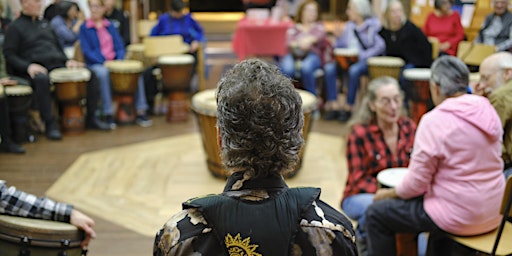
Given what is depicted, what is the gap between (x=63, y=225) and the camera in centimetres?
208

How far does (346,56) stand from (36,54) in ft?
10.3

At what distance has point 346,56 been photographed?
6711mm

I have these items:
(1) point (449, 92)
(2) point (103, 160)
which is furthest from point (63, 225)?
(2) point (103, 160)

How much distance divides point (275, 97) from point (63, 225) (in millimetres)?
1046

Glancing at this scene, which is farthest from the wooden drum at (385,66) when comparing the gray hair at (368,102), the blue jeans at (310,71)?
the gray hair at (368,102)

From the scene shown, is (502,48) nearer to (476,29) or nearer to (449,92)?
(476,29)

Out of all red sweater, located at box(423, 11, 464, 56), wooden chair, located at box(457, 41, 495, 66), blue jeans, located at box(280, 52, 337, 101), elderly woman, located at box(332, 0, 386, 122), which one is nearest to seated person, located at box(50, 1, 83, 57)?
blue jeans, located at box(280, 52, 337, 101)

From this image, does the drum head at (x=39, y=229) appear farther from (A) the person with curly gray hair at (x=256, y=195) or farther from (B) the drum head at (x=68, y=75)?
(B) the drum head at (x=68, y=75)

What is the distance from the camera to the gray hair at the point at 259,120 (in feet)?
4.50

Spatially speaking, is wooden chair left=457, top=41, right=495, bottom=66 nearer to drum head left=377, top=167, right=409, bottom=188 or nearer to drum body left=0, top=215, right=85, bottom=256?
drum head left=377, top=167, right=409, bottom=188

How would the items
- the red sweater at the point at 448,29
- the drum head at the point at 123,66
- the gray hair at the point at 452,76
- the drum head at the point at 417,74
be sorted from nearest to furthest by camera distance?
the gray hair at the point at 452,76 → the drum head at the point at 417,74 → the red sweater at the point at 448,29 → the drum head at the point at 123,66

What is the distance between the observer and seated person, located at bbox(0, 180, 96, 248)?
80.5 inches

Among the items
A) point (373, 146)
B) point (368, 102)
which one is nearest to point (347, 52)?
point (368, 102)

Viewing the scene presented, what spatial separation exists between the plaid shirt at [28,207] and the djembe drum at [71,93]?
3967 mm
